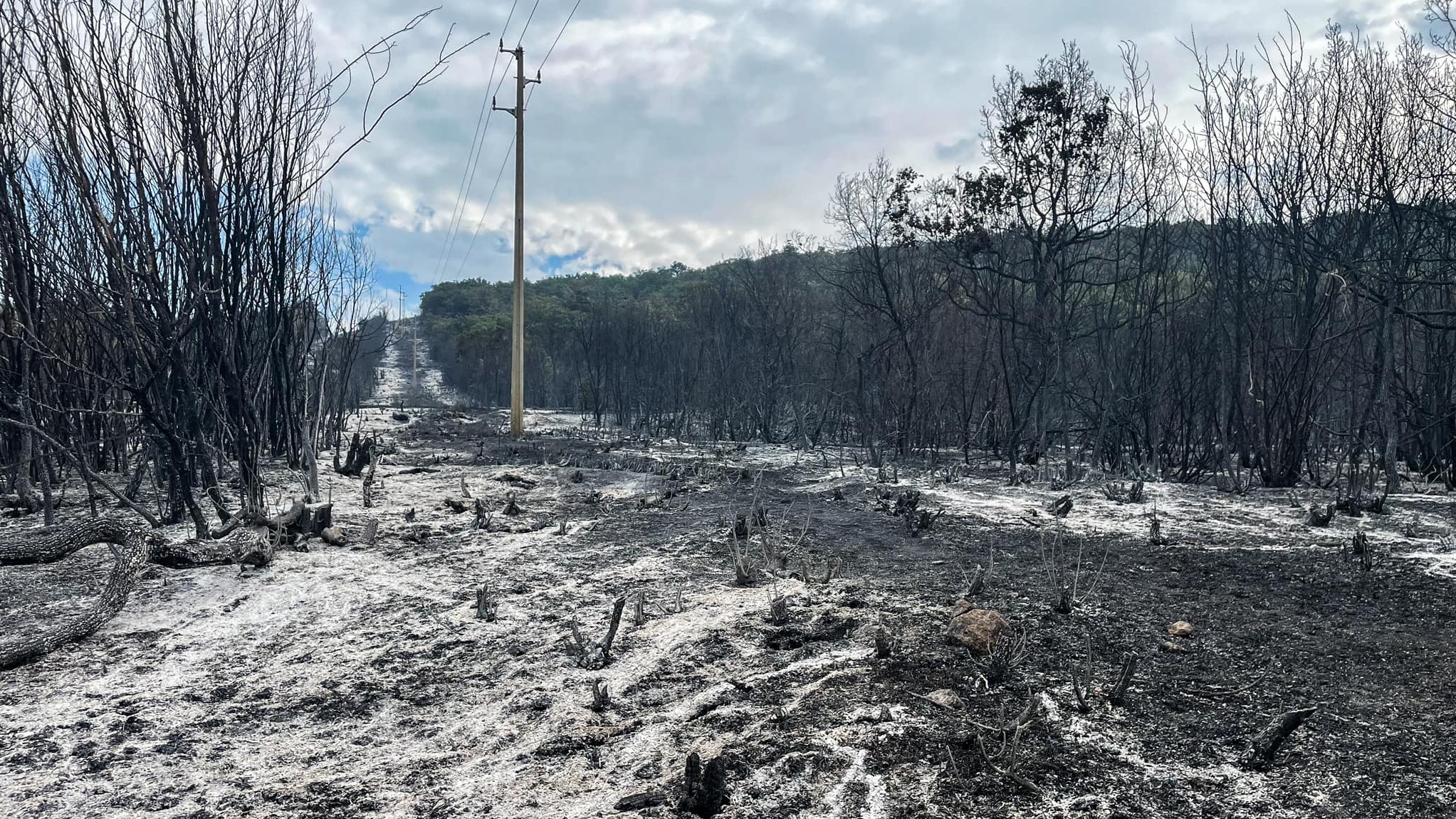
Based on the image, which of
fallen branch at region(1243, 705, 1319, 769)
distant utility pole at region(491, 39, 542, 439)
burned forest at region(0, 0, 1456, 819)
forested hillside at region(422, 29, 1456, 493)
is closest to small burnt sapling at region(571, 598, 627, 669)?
burned forest at region(0, 0, 1456, 819)

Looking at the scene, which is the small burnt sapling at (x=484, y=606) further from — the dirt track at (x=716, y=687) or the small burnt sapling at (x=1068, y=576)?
the small burnt sapling at (x=1068, y=576)

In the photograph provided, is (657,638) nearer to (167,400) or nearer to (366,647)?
(366,647)

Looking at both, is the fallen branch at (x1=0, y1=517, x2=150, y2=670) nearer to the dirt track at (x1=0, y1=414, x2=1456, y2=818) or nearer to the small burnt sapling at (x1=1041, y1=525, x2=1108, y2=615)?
the dirt track at (x1=0, y1=414, x2=1456, y2=818)

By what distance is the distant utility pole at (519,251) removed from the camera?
1464 centimetres

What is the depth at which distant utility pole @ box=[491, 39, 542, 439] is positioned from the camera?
14641 mm

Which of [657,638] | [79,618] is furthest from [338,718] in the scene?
[79,618]

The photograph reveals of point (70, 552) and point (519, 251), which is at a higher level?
point (519, 251)

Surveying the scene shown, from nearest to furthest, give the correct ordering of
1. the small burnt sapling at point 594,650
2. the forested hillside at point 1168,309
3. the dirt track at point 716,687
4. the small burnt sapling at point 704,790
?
the small burnt sapling at point 704,790, the dirt track at point 716,687, the small burnt sapling at point 594,650, the forested hillside at point 1168,309

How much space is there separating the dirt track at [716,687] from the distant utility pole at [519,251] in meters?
10.1

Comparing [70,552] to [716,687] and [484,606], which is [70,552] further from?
[716,687]

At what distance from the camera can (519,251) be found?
15.0m

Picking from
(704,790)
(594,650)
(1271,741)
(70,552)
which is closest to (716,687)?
(594,650)

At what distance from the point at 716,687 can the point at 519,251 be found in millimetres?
13915

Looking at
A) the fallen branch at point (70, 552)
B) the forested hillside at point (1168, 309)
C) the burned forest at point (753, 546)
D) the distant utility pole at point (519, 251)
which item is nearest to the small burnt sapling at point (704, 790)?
the burned forest at point (753, 546)
